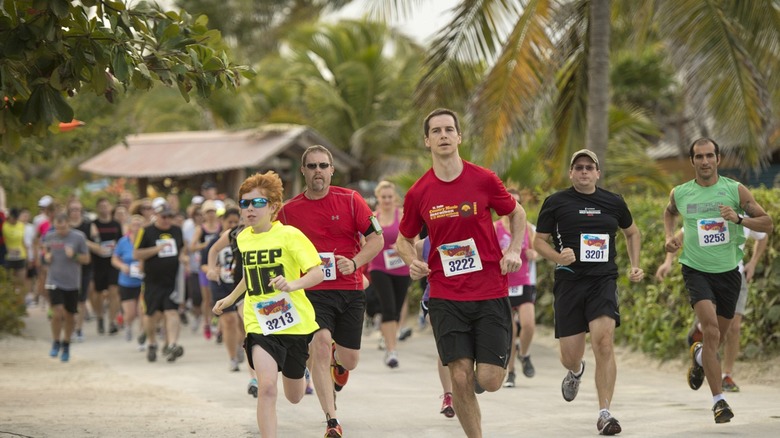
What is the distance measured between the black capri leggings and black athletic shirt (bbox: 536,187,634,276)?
4.37 metres

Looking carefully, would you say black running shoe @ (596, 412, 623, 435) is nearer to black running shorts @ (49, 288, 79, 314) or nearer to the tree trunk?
the tree trunk

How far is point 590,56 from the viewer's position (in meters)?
14.3

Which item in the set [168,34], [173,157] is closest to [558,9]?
[168,34]

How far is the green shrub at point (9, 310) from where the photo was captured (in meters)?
17.8

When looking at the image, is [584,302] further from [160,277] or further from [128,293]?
[128,293]

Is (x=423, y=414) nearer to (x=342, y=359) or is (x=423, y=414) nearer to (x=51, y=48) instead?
(x=342, y=359)

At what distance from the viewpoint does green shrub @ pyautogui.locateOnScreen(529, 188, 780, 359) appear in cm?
1088

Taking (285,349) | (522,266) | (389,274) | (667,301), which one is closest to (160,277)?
(389,274)

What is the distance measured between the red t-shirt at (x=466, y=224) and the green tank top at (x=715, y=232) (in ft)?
8.00

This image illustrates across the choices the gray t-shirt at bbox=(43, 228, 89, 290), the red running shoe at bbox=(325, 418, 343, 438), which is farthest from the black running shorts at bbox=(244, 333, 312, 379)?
the gray t-shirt at bbox=(43, 228, 89, 290)

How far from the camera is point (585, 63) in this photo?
1534 cm

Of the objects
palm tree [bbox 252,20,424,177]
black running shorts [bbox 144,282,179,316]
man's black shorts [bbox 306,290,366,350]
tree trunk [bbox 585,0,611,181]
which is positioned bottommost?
man's black shorts [bbox 306,290,366,350]

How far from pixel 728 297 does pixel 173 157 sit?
22026mm

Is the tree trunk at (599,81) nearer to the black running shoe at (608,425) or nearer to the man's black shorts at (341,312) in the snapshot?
the man's black shorts at (341,312)
